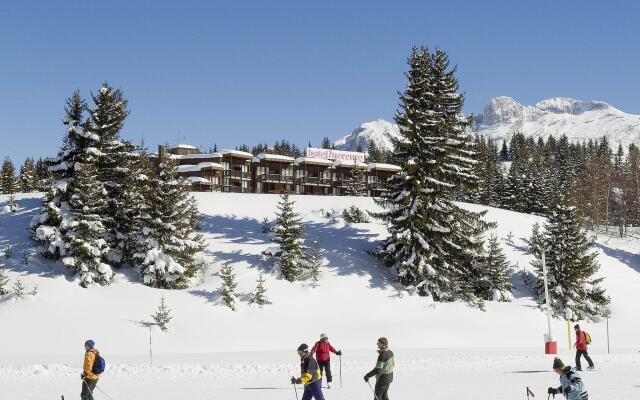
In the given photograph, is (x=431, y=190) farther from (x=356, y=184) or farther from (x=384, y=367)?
(x=356, y=184)

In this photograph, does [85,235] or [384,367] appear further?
[85,235]

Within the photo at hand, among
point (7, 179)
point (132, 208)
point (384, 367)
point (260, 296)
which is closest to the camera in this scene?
point (384, 367)

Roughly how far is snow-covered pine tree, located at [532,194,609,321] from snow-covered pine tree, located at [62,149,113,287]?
2639 centimetres

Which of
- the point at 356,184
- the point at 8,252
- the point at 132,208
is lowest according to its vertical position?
the point at 8,252

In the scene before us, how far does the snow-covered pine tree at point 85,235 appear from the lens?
30500 millimetres

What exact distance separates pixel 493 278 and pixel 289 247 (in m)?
13.5

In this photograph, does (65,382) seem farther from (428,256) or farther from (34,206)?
(34,206)

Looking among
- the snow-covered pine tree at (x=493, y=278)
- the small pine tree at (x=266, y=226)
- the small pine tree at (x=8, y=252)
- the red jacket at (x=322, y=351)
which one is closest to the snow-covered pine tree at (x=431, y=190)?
the snow-covered pine tree at (x=493, y=278)

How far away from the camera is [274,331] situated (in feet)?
95.8

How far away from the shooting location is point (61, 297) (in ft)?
96.4

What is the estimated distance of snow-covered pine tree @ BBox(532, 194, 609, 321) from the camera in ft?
120

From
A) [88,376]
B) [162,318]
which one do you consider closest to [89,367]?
[88,376]

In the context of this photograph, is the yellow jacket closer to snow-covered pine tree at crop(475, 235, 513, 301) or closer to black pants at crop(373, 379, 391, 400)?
black pants at crop(373, 379, 391, 400)

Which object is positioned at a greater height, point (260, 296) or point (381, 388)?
point (381, 388)
